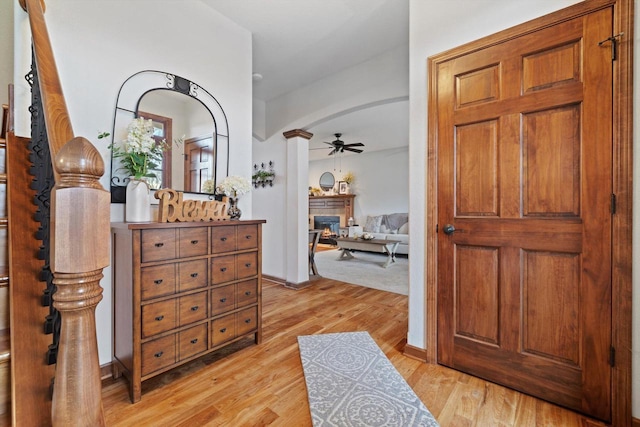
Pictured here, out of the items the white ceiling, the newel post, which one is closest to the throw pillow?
the white ceiling

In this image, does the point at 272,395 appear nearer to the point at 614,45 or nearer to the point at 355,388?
the point at 355,388

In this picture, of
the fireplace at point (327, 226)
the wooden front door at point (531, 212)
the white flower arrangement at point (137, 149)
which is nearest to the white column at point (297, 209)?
the white flower arrangement at point (137, 149)

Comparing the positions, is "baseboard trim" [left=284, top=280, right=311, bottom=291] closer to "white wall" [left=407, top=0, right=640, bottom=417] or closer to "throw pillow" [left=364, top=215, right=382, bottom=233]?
"white wall" [left=407, top=0, right=640, bottom=417]

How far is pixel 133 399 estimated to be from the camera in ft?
5.21

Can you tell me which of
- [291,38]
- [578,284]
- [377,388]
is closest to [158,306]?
[377,388]

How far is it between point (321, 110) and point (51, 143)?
3436 mm

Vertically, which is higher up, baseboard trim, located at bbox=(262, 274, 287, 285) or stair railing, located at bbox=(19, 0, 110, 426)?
stair railing, located at bbox=(19, 0, 110, 426)

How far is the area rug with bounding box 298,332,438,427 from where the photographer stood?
57.6 inches

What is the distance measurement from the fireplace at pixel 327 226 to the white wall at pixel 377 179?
719 millimetres

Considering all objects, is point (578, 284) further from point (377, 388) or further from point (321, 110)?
point (321, 110)

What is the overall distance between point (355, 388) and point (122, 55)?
2.68m

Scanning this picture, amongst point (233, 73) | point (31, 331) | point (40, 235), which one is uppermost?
point (233, 73)

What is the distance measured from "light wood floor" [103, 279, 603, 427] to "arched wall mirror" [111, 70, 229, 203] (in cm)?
126

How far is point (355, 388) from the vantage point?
1.71 m
